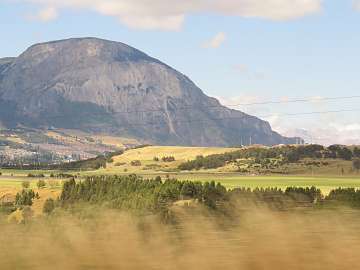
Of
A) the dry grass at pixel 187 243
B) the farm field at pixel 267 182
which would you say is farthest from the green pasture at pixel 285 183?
the dry grass at pixel 187 243

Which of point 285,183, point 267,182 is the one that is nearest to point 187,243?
point 267,182

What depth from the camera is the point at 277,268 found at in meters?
6.09

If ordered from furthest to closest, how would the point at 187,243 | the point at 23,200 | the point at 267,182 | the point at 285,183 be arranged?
the point at 285,183
the point at 267,182
the point at 23,200
the point at 187,243

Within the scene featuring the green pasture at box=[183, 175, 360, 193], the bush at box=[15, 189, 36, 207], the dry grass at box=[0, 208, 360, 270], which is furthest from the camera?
the green pasture at box=[183, 175, 360, 193]

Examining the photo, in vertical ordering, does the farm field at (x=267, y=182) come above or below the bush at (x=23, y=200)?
below

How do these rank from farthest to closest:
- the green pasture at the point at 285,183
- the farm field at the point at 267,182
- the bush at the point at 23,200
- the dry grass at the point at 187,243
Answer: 1. the farm field at the point at 267,182
2. the green pasture at the point at 285,183
3. the bush at the point at 23,200
4. the dry grass at the point at 187,243

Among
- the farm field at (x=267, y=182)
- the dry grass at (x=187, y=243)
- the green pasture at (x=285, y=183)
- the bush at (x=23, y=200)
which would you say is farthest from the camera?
the farm field at (x=267, y=182)

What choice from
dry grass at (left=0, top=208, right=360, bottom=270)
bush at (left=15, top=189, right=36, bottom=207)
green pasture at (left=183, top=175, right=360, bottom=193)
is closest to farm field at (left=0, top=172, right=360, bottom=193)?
green pasture at (left=183, top=175, right=360, bottom=193)

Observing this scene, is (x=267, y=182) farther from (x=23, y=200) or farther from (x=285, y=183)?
(x=23, y=200)

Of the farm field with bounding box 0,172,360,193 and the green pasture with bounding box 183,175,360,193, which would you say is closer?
the green pasture with bounding box 183,175,360,193

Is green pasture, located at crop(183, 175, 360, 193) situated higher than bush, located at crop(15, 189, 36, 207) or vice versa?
bush, located at crop(15, 189, 36, 207)

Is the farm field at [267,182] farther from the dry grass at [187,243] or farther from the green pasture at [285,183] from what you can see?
the dry grass at [187,243]

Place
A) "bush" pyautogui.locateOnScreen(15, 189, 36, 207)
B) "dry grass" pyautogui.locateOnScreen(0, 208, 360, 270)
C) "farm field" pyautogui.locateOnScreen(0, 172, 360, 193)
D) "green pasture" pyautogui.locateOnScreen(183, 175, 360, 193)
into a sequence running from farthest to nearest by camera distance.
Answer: "farm field" pyautogui.locateOnScreen(0, 172, 360, 193)
"green pasture" pyautogui.locateOnScreen(183, 175, 360, 193)
"bush" pyautogui.locateOnScreen(15, 189, 36, 207)
"dry grass" pyautogui.locateOnScreen(0, 208, 360, 270)

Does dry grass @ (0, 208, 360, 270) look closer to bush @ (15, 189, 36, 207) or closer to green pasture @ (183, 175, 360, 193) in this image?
bush @ (15, 189, 36, 207)
